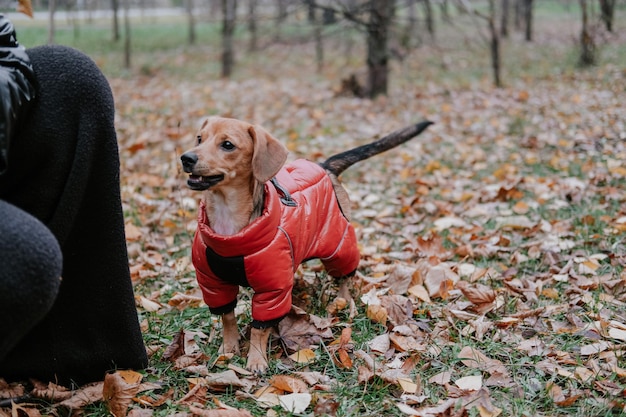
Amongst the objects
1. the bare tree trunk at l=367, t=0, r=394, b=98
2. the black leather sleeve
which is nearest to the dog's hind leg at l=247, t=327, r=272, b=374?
the black leather sleeve

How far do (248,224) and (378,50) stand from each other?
808 cm

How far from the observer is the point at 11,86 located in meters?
1.88

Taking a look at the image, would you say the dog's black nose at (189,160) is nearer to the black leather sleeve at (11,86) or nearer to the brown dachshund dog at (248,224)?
the brown dachshund dog at (248,224)

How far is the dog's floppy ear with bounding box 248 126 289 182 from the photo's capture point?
2.81 metres

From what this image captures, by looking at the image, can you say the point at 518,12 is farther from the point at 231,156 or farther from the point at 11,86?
the point at 11,86

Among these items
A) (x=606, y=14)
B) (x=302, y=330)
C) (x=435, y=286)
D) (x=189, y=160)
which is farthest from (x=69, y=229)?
(x=606, y=14)

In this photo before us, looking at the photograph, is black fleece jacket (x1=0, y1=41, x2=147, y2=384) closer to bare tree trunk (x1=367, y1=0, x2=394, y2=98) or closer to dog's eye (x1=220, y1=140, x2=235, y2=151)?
dog's eye (x1=220, y1=140, x2=235, y2=151)

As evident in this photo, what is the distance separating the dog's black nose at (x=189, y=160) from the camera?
9.06 ft

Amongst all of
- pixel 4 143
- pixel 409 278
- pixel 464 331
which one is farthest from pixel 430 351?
pixel 4 143

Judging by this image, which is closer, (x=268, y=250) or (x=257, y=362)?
(x=268, y=250)

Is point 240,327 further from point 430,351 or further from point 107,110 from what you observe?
point 107,110

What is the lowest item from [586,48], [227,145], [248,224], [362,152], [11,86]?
[586,48]

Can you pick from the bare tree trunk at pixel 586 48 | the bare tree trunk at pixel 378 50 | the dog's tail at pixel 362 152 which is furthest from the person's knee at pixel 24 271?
the bare tree trunk at pixel 586 48

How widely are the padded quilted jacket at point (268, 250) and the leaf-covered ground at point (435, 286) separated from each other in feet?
1.07
